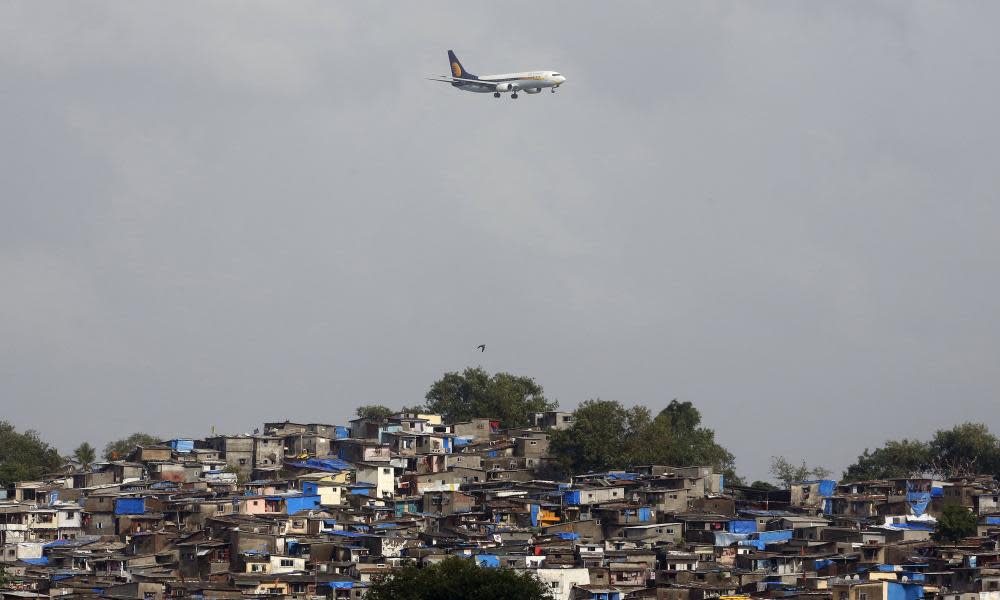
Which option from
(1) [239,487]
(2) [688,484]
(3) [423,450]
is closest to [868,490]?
(2) [688,484]

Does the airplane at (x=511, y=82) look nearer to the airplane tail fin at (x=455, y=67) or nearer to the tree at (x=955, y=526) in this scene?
the airplane tail fin at (x=455, y=67)

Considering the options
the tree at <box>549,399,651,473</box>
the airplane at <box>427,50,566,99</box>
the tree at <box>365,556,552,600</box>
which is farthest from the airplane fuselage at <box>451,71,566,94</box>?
the tree at <box>365,556,552,600</box>

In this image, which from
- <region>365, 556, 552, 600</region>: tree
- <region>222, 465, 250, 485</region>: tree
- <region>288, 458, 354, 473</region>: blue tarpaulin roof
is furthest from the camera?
<region>222, 465, 250, 485</region>: tree

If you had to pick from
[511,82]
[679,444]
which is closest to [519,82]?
[511,82]

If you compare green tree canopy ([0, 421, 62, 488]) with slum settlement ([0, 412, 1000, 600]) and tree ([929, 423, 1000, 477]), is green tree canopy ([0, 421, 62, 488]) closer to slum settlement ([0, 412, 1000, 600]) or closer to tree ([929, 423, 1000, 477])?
slum settlement ([0, 412, 1000, 600])

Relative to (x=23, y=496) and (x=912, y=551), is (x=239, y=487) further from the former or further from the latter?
(x=912, y=551)

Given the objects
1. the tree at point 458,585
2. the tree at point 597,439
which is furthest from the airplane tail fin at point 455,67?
the tree at point 458,585
